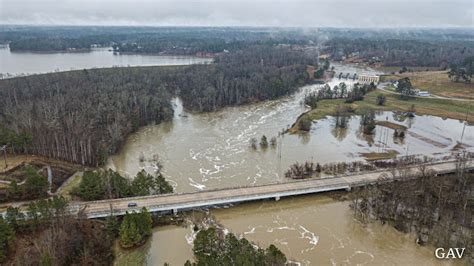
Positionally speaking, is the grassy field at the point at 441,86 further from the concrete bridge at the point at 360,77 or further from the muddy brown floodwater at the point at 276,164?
the muddy brown floodwater at the point at 276,164

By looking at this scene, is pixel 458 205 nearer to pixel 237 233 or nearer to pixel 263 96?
pixel 237 233

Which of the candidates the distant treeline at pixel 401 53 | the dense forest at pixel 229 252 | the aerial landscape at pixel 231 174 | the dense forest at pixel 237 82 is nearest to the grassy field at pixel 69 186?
the aerial landscape at pixel 231 174

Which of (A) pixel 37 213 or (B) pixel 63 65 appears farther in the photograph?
(B) pixel 63 65

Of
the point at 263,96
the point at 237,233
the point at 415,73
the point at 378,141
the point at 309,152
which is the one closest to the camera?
the point at 237,233

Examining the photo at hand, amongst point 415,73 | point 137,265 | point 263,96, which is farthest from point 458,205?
point 415,73

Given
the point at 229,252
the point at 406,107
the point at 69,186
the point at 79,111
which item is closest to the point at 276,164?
the point at 229,252
